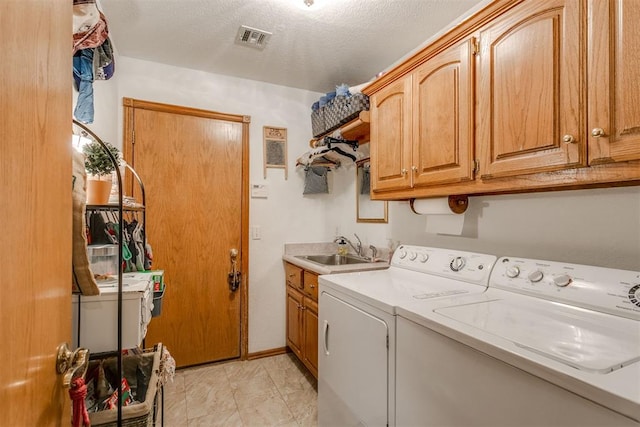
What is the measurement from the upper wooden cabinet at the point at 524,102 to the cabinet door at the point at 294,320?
1.37 m

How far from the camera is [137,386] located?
4.59ft

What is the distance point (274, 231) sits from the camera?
2898 mm

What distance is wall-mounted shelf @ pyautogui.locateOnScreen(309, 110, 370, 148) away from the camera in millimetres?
2121

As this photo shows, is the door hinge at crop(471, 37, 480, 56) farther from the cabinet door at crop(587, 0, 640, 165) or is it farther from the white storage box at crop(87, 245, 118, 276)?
the white storage box at crop(87, 245, 118, 276)

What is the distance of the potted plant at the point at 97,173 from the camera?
3.66 feet

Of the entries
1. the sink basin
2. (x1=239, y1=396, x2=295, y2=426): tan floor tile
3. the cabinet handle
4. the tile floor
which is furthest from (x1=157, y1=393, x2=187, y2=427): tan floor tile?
the sink basin

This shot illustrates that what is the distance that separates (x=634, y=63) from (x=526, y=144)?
1.13 ft

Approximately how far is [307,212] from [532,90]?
84.8 inches

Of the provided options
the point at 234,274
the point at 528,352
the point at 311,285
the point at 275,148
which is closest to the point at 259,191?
the point at 275,148

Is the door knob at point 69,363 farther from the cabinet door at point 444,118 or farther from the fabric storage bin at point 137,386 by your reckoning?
the cabinet door at point 444,118

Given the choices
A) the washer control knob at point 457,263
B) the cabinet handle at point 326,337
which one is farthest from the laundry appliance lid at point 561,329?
the cabinet handle at point 326,337

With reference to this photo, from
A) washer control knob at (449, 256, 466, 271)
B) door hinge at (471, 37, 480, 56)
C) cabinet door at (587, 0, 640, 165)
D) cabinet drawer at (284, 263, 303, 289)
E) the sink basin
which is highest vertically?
door hinge at (471, 37, 480, 56)

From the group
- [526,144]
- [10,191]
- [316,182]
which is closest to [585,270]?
[526,144]

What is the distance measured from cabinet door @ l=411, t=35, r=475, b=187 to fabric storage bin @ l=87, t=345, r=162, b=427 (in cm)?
152
